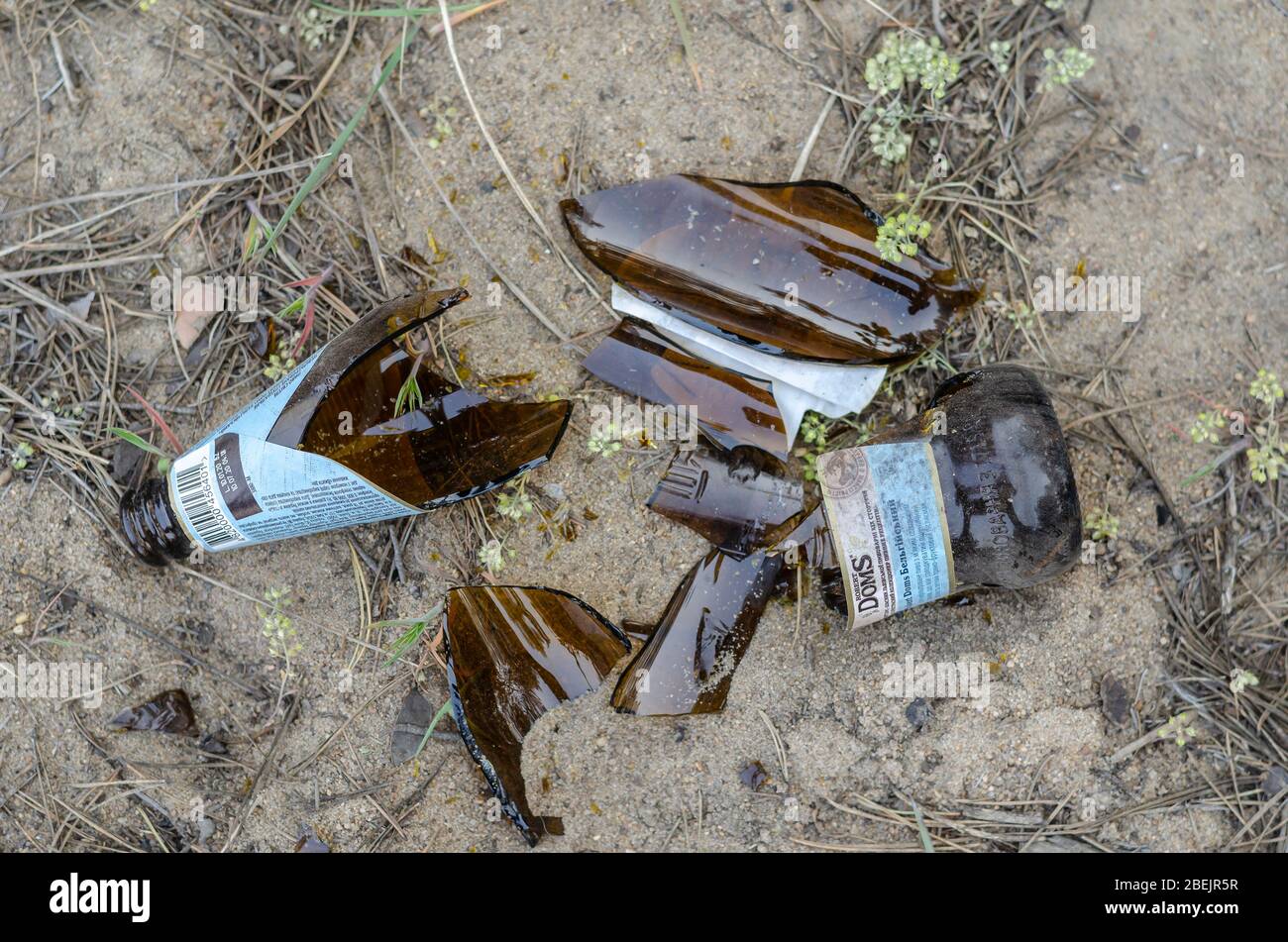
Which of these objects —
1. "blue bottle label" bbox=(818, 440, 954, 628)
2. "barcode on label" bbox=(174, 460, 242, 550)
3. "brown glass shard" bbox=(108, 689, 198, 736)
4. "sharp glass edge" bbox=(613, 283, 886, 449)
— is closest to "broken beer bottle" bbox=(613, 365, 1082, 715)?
"blue bottle label" bbox=(818, 440, 954, 628)

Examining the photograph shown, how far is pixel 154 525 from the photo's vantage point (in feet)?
7.79

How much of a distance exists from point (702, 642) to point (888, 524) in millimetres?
582

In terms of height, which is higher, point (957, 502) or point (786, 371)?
point (786, 371)

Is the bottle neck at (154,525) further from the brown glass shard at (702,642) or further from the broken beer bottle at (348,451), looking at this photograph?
the brown glass shard at (702,642)

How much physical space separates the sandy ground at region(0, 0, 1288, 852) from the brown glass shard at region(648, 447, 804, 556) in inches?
2.9

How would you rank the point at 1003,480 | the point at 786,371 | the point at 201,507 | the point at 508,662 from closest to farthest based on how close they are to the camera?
the point at 1003,480
the point at 201,507
the point at 508,662
the point at 786,371

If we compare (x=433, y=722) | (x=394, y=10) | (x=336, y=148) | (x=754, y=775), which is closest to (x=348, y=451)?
(x=433, y=722)

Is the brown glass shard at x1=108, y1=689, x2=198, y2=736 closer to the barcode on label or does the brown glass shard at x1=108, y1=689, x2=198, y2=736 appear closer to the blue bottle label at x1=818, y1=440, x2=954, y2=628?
the barcode on label

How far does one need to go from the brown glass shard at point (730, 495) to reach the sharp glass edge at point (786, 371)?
0.12 m

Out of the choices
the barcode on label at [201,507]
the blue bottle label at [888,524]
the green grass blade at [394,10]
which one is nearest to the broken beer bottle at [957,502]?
the blue bottle label at [888,524]

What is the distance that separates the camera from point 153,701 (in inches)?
96.9

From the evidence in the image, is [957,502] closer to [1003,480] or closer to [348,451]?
[1003,480]

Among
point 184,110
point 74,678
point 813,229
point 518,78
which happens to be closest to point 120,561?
point 74,678

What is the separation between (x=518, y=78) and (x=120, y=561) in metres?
1.73
